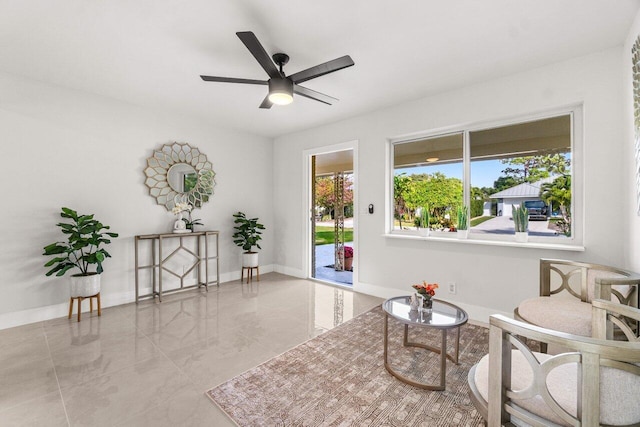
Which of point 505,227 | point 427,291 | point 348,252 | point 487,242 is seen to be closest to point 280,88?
point 427,291

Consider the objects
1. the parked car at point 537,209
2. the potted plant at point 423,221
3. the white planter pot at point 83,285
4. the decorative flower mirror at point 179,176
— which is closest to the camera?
the parked car at point 537,209

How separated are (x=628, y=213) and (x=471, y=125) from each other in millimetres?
1591

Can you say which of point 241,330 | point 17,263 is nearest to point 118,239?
point 17,263

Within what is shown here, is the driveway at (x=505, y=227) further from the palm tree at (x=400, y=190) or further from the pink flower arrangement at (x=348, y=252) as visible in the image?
the pink flower arrangement at (x=348, y=252)

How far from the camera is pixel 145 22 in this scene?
7.00 ft

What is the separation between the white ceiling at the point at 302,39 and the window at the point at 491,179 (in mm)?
627

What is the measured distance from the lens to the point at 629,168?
2250 mm

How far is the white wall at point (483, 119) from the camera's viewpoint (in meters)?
2.48

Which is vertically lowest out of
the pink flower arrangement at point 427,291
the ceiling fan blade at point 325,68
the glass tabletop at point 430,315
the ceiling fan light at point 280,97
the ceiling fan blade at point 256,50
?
the glass tabletop at point 430,315

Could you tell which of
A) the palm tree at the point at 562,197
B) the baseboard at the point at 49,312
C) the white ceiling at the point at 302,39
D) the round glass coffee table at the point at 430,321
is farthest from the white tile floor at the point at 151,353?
the white ceiling at the point at 302,39

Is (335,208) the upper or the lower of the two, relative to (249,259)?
upper

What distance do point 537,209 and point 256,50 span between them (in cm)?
305

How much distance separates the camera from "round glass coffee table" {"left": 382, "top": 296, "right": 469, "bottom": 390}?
6.33ft

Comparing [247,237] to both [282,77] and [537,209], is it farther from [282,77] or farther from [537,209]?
[537,209]
